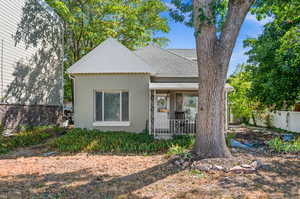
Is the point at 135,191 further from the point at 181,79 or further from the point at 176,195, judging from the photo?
the point at 181,79

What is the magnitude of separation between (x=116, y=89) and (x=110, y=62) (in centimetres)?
137

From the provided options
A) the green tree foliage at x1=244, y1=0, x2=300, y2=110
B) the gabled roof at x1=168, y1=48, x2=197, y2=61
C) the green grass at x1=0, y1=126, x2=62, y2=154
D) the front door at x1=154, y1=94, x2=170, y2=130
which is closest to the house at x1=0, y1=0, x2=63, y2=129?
the green grass at x1=0, y1=126, x2=62, y2=154

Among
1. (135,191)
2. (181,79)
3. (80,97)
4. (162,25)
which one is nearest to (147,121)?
(181,79)

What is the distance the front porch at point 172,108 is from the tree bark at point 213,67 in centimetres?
350

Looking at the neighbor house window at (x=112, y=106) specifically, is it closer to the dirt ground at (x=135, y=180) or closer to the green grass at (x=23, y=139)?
the green grass at (x=23, y=139)

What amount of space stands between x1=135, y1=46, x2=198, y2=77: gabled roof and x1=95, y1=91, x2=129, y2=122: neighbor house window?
2230 millimetres

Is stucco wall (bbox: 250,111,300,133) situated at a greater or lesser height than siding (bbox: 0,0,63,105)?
lesser

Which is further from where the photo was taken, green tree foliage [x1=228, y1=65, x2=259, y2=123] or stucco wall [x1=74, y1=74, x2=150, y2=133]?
green tree foliage [x1=228, y1=65, x2=259, y2=123]

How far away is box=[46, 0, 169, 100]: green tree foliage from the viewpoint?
52.9ft

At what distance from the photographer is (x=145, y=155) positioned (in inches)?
300

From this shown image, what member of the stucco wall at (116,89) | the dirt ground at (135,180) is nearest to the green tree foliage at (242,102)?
the stucco wall at (116,89)

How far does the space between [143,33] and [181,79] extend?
718 cm

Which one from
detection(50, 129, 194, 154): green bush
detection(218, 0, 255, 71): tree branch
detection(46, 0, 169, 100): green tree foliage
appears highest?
detection(46, 0, 169, 100): green tree foliage

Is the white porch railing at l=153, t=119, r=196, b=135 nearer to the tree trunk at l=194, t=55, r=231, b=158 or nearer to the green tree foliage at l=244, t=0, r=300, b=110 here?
the tree trunk at l=194, t=55, r=231, b=158
